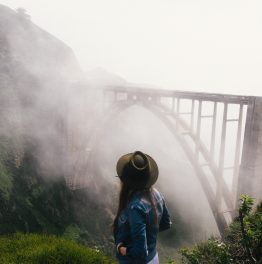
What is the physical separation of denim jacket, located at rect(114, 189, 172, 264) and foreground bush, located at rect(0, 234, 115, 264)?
3.45m

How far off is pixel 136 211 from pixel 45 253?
4.01 metres

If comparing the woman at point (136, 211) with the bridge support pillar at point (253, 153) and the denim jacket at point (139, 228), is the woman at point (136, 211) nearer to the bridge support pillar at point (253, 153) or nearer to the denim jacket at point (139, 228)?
the denim jacket at point (139, 228)

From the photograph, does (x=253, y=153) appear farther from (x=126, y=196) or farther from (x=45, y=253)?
(x=126, y=196)

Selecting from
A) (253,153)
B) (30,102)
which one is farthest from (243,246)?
(30,102)

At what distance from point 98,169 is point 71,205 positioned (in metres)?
5.62

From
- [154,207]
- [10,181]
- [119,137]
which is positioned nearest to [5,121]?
[10,181]

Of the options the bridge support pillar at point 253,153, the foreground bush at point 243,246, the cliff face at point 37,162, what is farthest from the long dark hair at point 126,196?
the cliff face at point 37,162

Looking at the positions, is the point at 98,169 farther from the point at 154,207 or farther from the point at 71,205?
the point at 154,207

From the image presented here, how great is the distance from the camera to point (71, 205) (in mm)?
25109

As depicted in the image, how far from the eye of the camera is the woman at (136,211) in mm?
3004

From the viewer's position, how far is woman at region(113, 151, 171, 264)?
9.86ft

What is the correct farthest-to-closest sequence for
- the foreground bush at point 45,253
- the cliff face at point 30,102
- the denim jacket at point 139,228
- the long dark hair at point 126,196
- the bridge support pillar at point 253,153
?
the cliff face at point 30,102 → the bridge support pillar at point 253,153 → the foreground bush at point 45,253 → the long dark hair at point 126,196 → the denim jacket at point 139,228

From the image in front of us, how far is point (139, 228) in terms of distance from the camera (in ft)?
9.80

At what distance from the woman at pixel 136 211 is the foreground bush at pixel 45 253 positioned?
349 centimetres
